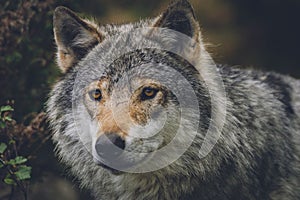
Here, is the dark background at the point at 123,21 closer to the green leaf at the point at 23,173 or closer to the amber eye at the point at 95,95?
the green leaf at the point at 23,173

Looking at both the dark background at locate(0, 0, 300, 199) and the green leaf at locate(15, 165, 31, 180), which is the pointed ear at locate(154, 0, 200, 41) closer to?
the dark background at locate(0, 0, 300, 199)

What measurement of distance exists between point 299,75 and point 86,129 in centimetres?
859

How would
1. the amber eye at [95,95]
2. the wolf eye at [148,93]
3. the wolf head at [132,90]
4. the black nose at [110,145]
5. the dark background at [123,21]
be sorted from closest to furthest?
the black nose at [110,145], the wolf head at [132,90], the wolf eye at [148,93], the amber eye at [95,95], the dark background at [123,21]

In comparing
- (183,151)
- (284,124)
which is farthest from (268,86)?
(183,151)

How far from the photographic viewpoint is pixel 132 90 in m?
4.89

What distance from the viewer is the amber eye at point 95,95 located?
5.03 metres

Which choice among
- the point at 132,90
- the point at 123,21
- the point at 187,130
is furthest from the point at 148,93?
the point at 123,21

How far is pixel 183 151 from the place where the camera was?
510 centimetres

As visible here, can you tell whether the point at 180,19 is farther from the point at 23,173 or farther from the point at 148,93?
the point at 23,173

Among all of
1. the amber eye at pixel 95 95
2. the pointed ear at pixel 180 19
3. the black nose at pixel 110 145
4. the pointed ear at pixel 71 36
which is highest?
the pointed ear at pixel 180 19

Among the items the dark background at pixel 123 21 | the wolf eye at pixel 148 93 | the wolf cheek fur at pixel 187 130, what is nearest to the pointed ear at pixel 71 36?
the wolf cheek fur at pixel 187 130

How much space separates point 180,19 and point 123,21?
164 centimetres

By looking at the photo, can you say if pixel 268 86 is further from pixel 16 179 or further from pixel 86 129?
pixel 16 179

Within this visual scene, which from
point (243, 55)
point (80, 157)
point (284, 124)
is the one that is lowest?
point (80, 157)
